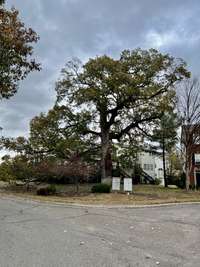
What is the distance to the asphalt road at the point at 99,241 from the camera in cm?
579

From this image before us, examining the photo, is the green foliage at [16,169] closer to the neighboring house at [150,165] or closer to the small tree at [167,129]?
the small tree at [167,129]

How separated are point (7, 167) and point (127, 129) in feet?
38.6

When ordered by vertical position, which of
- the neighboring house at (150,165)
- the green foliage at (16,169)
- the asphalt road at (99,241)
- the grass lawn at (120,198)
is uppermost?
the neighboring house at (150,165)

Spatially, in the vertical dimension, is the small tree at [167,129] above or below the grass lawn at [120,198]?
above

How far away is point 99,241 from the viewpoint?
747 cm

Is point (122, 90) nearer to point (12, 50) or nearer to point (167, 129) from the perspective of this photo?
point (167, 129)

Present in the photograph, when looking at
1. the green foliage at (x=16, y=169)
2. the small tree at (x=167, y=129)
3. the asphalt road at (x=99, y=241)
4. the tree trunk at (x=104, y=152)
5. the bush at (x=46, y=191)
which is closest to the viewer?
the asphalt road at (x=99, y=241)

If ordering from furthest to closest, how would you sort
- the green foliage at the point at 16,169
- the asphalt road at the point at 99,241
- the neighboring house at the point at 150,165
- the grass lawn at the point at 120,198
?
the neighboring house at the point at 150,165
the green foliage at the point at 16,169
the grass lawn at the point at 120,198
the asphalt road at the point at 99,241

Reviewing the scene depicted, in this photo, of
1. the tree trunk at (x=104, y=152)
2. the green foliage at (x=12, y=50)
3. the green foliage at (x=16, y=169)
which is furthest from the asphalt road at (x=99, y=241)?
the tree trunk at (x=104, y=152)

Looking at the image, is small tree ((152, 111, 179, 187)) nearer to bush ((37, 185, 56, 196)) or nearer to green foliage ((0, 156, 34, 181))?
bush ((37, 185, 56, 196))

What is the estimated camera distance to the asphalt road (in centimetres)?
579

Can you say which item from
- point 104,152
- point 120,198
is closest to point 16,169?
point 104,152

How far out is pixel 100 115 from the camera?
29922mm

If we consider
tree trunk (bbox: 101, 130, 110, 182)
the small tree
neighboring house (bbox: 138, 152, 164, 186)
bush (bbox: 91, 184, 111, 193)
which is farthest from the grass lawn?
neighboring house (bbox: 138, 152, 164, 186)
